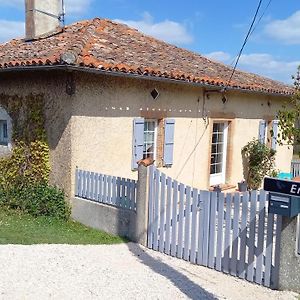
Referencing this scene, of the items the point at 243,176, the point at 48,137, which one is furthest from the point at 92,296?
the point at 243,176

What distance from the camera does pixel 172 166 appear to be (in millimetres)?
10633

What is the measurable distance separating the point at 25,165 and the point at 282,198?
6417 millimetres

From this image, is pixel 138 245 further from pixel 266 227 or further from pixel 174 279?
pixel 266 227

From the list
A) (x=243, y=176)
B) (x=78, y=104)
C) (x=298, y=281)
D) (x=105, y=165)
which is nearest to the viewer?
(x=298, y=281)

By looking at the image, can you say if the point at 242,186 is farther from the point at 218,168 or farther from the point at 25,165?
the point at 25,165

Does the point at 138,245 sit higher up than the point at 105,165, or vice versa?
the point at 105,165

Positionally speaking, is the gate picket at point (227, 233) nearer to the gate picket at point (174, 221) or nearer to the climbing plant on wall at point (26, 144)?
the gate picket at point (174, 221)

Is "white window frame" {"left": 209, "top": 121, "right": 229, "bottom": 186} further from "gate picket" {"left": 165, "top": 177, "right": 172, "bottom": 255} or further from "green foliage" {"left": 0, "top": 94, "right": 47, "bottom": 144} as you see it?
"gate picket" {"left": 165, "top": 177, "right": 172, "bottom": 255}

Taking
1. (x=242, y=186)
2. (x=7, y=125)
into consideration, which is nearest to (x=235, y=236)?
(x=7, y=125)

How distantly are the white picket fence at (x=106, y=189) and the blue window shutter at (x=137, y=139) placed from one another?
1.63m

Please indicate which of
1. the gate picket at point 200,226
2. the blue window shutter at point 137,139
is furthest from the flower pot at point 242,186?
the gate picket at point 200,226

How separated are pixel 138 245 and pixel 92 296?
87.9 inches

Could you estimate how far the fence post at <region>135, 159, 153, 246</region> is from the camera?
6613 mm

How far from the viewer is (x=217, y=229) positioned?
5.69 metres
